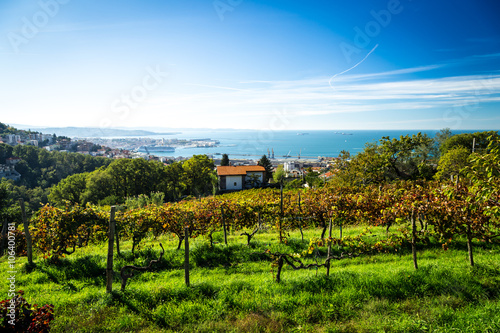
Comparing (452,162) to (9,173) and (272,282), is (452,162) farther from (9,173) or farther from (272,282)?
(9,173)

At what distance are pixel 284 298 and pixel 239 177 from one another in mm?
40055

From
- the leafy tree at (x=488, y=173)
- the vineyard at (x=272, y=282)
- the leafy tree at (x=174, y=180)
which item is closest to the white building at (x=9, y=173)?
the leafy tree at (x=174, y=180)

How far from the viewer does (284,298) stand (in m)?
4.79

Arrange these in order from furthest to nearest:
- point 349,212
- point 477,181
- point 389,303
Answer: point 349,212 → point 389,303 → point 477,181

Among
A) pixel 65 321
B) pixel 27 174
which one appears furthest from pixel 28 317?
pixel 27 174

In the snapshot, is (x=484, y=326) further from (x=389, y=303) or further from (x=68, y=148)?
(x=68, y=148)

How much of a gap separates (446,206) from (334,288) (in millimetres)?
3486

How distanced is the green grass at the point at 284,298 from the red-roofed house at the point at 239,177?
123 feet

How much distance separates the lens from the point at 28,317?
3.29m

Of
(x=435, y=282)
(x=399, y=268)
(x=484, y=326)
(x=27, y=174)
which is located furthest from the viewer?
(x=27, y=174)

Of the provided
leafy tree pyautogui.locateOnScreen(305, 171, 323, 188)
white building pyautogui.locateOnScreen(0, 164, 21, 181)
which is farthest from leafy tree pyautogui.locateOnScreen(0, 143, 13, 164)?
leafy tree pyautogui.locateOnScreen(305, 171, 323, 188)

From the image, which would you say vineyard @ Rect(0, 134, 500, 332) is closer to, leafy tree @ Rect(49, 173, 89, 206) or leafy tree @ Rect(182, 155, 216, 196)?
leafy tree @ Rect(182, 155, 216, 196)

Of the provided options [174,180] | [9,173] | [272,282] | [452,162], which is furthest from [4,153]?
[452,162]

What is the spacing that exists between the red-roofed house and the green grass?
3752 centimetres
